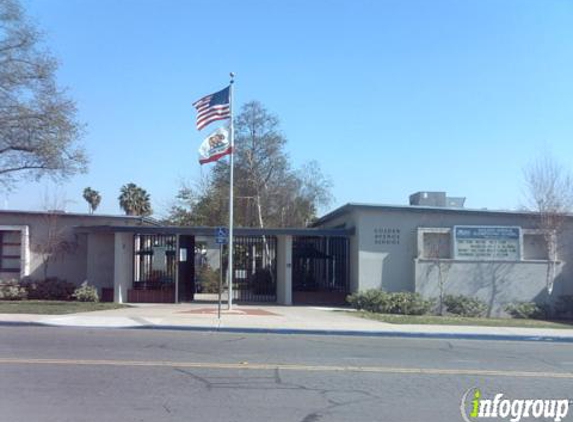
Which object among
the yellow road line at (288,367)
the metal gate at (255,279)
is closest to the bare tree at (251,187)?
the metal gate at (255,279)

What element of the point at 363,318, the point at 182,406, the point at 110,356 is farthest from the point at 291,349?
the point at 363,318

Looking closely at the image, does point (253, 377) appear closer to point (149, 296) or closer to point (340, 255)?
point (149, 296)

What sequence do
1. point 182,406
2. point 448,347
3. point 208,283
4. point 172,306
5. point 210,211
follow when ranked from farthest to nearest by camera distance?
1. point 210,211
2. point 208,283
3. point 172,306
4. point 448,347
5. point 182,406

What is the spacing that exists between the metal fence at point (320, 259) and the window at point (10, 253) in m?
11.7

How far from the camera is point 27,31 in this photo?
74.8 ft

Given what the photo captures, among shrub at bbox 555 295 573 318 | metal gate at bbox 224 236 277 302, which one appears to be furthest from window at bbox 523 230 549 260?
metal gate at bbox 224 236 277 302

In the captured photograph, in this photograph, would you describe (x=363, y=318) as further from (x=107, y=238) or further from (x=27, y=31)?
(x=27, y=31)

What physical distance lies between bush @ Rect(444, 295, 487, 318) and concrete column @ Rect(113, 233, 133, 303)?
1253 centimetres

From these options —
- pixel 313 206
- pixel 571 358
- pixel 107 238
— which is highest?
pixel 313 206

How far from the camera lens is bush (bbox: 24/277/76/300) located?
26.3 m

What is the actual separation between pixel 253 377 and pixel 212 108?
47.0 ft

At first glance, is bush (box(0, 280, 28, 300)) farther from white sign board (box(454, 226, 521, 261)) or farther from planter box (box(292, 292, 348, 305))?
white sign board (box(454, 226, 521, 261))

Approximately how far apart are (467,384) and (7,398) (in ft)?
20.9

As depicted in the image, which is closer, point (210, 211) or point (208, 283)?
point (208, 283)
